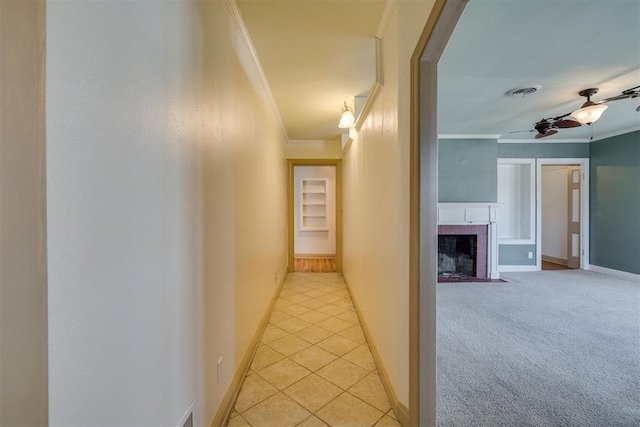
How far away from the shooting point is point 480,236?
14.4ft

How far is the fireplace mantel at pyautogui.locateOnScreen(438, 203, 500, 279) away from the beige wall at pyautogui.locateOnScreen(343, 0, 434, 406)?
8.86 ft

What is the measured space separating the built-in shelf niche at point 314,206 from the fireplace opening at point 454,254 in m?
2.68

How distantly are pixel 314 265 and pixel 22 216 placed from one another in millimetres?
5169

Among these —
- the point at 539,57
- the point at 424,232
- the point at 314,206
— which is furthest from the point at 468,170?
the point at 424,232

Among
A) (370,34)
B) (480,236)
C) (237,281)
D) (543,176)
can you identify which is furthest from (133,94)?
(543,176)

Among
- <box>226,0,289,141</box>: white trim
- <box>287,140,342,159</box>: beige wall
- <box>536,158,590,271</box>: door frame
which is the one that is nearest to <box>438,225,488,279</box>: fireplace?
<box>536,158,590,271</box>: door frame

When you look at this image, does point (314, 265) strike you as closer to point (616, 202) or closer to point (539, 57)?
point (539, 57)

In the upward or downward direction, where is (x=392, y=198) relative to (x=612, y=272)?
upward

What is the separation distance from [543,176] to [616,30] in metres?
5.19

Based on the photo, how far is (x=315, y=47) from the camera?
1.94 metres

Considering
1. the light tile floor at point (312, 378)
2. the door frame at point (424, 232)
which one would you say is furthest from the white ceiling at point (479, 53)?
the light tile floor at point (312, 378)

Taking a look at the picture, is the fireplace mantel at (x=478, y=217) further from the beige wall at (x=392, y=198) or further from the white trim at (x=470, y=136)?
the beige wall at (x=392, y=198)

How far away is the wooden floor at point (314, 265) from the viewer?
16.4 feet

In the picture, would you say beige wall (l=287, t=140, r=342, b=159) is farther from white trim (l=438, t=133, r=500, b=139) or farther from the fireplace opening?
the fireplace opening
